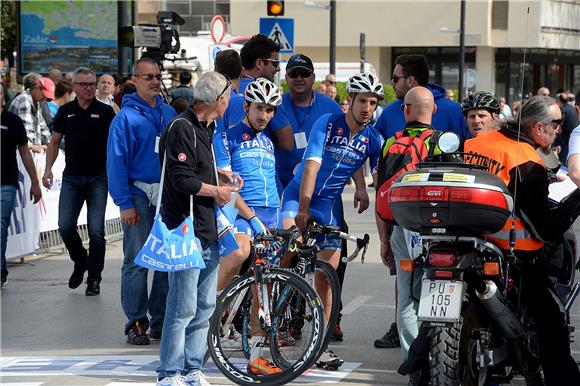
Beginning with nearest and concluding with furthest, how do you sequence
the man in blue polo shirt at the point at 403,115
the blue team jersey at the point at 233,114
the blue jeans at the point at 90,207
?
1. the blue team jersey at the point at 233,114
2. the man in blue polo shirt at the point at 403,115
3. the blue jeans at the point at 90,207

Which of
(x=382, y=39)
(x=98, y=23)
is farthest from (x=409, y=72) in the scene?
(x=382, y=39)

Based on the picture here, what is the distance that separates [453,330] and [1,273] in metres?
6.95

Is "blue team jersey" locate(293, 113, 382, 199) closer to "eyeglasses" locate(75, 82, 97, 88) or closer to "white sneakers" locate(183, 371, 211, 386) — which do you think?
"white sneakers" locate(183, 371, 211, 386)

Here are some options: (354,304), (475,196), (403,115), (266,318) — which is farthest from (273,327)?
(354,304)

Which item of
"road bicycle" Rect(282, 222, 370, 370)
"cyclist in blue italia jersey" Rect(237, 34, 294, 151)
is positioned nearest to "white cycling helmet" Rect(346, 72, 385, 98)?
"road bicycle" Rect(282, 222, 370, 370)

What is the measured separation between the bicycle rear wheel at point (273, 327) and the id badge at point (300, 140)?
192 centimetres

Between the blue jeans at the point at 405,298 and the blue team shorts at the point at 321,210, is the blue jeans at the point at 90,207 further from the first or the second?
the blue jeans at the point at 405,298

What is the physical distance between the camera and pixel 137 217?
9.35 m

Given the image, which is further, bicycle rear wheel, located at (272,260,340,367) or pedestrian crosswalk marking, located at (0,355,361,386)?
pedestrian crosswalk marking, located at (0,355,361,386)

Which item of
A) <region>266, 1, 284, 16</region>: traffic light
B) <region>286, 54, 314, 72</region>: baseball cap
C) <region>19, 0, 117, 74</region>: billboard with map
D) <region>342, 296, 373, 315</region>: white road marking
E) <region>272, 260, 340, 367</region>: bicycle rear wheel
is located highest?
<region>266, 1, 284, 16</region>: traffic light

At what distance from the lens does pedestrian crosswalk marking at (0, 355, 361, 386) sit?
807 cm

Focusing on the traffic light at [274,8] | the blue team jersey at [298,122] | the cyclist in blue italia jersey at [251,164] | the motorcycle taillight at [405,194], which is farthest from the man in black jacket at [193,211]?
the traffic light at [274,8]

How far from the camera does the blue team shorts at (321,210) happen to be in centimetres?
867

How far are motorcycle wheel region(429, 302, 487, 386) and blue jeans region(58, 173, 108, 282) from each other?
19.1 ft
